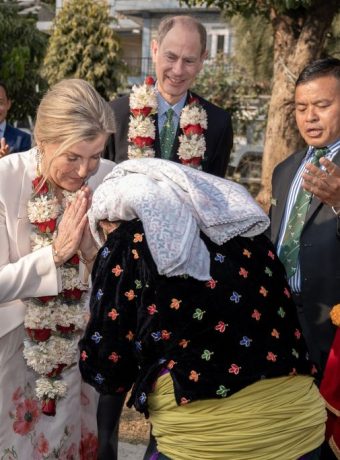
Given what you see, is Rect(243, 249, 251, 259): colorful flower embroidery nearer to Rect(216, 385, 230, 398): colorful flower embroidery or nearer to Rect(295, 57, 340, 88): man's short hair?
Rect(216, 385, 230, 398): colorful flower embroidery

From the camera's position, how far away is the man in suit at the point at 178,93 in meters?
4.22

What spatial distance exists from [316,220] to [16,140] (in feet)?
12.7

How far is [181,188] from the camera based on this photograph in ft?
7.47

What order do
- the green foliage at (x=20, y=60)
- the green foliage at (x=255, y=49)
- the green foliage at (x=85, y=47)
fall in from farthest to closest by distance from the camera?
the green foliage at (x=85, y=47)
the green foliage at (x=255, y=49)
the green foliage at (x=20, y=60)

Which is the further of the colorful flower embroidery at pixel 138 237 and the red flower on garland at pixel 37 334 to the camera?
the red flower on garland at pixel 37 334

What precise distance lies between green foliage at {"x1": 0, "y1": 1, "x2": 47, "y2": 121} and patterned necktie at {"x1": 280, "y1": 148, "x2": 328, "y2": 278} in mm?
15392

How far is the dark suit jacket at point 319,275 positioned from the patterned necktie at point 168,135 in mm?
1088

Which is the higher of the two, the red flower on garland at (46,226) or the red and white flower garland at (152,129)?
the red and white flower garland at (152,129)

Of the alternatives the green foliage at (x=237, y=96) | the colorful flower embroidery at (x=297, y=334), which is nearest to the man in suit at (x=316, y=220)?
the colorful flower embroidery at (x=297, y=334)

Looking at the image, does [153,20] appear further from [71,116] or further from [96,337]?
[96,337]

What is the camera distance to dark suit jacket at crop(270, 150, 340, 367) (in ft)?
11.3

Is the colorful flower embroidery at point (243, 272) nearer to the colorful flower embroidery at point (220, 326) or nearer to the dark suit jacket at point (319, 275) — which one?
the colorful flower embroidery at point (220, 326)

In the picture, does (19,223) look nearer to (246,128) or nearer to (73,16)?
(246,128)

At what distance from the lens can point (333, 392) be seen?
3174 millimetres
